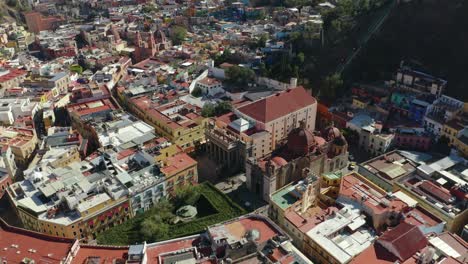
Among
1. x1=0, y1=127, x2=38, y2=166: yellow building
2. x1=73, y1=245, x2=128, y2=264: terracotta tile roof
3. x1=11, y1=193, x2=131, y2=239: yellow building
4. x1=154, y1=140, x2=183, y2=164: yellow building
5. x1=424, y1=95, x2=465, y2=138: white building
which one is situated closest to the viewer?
x1=73, y1=245, x2=128, y2=264: terracotta tile roof

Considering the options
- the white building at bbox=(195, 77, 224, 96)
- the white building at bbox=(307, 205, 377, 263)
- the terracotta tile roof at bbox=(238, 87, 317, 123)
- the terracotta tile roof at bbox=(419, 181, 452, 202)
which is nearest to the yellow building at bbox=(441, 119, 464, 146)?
the terracotta tile roof at bbox=(419, 181, 452, 202)

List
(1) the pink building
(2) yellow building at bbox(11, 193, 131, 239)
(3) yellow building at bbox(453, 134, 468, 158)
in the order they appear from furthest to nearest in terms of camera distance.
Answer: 1. (1) the pink building
2. (3) yellow building at bbox(453, 134, 468, 158)
3. (2) yellow building at bbox(11, 193, 131, 239)

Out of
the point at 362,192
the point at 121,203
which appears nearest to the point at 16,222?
the point at 121,203

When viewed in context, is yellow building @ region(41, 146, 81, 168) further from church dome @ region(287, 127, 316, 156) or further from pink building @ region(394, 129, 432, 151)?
pink building @ region(394, 129, 432, 151)

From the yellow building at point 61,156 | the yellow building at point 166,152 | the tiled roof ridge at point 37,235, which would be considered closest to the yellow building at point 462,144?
the yellow building at point 166,152

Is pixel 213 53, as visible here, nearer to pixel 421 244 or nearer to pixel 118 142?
pixel 118 142

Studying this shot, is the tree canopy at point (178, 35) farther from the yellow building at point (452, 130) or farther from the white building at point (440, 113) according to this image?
the yellow building at point (452, 130)

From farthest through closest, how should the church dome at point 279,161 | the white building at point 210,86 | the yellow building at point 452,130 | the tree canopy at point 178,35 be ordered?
the tree canopy at point 178,35 → the white building at point 210,86 → the yellow building at point 452,130 → the church dome at point 279,161
